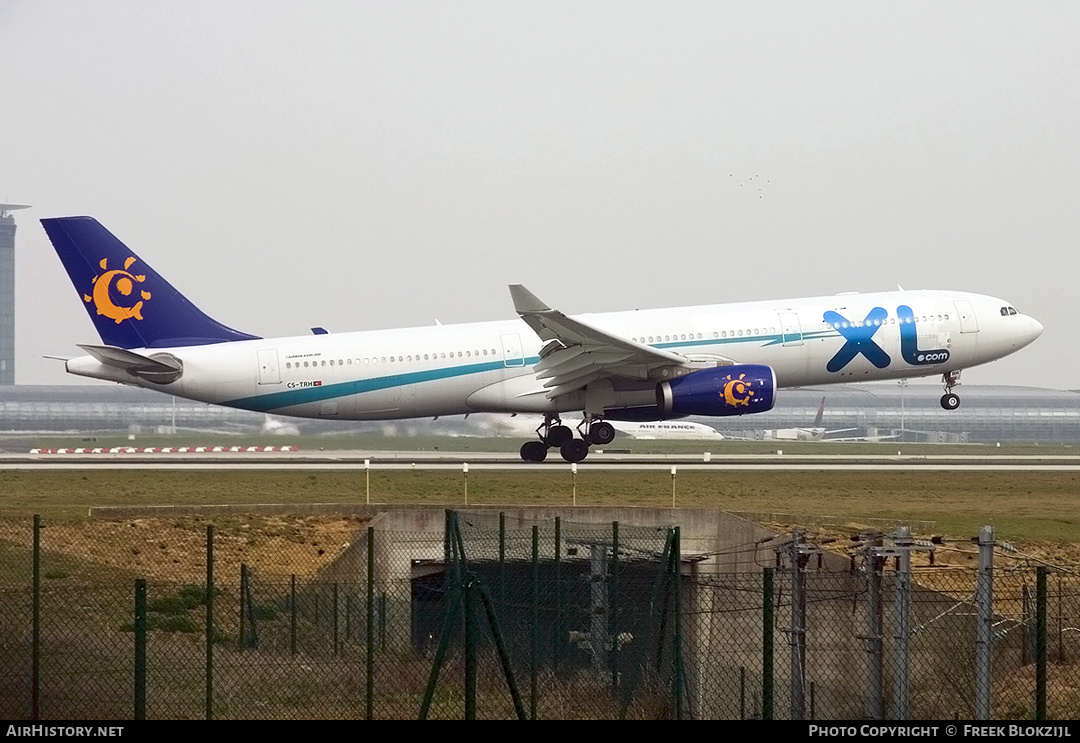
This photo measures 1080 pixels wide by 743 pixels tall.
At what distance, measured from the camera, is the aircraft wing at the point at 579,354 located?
38.0 meters

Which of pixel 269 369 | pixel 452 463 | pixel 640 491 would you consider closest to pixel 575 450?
pixel 452 463

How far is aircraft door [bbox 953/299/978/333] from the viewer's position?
4272 cm

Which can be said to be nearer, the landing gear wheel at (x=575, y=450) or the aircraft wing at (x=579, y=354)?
the aircraft wing at (x=579, y=354)

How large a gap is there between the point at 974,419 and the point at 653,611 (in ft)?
277

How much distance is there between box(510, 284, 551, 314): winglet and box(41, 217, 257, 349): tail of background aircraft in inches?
432

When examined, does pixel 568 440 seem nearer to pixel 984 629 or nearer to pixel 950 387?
pixel 950 387

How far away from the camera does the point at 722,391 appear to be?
39.4 metres

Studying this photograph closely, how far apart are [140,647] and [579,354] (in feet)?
91.1

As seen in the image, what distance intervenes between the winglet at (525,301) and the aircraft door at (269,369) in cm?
842

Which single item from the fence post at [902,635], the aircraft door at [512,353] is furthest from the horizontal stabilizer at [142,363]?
the fence post at [902,635]

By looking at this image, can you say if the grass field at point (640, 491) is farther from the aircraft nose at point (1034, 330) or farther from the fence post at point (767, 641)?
the fence post at point (767, 641)

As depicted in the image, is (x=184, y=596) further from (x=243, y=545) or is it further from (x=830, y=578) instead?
(x=830, y=578)

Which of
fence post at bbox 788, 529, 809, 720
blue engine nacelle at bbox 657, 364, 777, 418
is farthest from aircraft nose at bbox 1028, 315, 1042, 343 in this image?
fence post at bbox 788, 529, 809, 720
